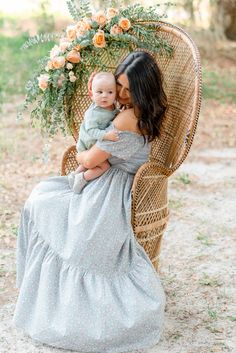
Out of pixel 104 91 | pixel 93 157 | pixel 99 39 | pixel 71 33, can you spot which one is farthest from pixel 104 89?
pixel 71 33

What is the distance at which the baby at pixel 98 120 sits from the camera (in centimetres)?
336

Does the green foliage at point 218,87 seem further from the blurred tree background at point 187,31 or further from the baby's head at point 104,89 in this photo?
the baby's head at point 104,89

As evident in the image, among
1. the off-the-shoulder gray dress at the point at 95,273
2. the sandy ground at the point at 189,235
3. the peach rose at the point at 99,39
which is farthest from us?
the peach rose at the point at 99,39

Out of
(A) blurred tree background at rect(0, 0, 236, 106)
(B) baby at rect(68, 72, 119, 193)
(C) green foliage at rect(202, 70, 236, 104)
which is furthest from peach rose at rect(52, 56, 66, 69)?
(C) green foliage at rect(202, 70, 236, 104)

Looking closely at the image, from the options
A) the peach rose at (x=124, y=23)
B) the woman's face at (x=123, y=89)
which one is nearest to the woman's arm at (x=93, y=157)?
the woman's face at (x=123, y=89)

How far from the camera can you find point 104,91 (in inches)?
133

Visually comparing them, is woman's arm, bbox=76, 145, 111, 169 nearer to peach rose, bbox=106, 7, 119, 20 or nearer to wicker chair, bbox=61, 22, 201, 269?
wicker chair, bbox=61, 22, 201, 269

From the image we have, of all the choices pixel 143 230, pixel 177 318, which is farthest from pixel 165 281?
pixel 143 230

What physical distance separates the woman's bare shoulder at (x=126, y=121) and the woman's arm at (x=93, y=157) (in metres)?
0.14

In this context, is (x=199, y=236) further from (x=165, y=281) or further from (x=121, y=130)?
(x=121, y=130)

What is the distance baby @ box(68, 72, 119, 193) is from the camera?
336 centimetres

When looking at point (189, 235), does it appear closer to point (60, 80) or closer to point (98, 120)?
point (60, 80)

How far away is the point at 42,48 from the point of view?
1153 centimetres

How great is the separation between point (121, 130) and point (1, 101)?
5.80 meters
